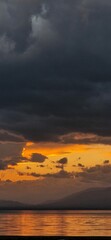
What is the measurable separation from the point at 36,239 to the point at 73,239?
7.29 meters

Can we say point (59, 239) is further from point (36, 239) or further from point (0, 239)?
point (0, 239)

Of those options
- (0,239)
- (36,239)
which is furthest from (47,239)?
(0,239)

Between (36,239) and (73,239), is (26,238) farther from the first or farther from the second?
(73,239)

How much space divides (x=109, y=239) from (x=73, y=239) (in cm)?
709

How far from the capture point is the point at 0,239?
85438 mm

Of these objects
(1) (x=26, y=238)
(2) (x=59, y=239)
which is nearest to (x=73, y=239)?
(2) (x=59, y=239)

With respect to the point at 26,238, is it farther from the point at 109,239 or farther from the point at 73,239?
the point at 109,239

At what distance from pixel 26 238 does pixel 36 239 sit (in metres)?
2.87

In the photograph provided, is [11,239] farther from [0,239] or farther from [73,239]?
[73,239]

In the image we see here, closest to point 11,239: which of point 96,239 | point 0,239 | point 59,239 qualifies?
point 0,239

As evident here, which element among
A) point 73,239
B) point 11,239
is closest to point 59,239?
point 73,239

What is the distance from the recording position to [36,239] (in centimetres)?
8725

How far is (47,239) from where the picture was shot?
87688mm

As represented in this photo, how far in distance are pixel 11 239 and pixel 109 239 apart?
1854 cm
